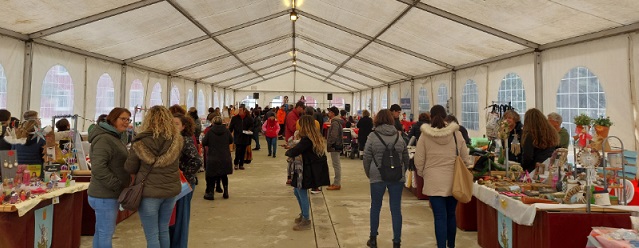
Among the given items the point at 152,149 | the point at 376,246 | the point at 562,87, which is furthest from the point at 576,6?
the point at 152,149

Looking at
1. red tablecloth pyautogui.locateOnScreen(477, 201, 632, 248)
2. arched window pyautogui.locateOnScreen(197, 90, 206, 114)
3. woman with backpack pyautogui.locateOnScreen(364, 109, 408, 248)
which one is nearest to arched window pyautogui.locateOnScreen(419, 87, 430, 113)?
arched window pyautogui.locateOnScreen(197, 90, 206, 114)

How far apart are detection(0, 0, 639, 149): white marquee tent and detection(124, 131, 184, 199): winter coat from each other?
4487mm

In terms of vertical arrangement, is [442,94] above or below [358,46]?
below

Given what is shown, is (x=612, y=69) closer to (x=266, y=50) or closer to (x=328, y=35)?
(x=328, y=35)

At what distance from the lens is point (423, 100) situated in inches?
620

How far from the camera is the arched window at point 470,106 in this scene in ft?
37.4

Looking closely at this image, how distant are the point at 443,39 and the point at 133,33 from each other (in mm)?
6669

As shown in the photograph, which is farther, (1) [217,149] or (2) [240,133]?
(2) [240,133]

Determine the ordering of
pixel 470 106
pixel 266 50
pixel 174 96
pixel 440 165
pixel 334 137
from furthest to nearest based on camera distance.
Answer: pixel 266 50 < pixel 174 96 < pixel 470 106 < pixel 334 137 < pixel 440 165

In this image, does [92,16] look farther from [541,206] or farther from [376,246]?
[541,206]

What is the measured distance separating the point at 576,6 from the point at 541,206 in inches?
155

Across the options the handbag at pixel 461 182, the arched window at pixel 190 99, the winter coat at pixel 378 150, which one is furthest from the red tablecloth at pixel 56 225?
the arched window at pixel 190 99

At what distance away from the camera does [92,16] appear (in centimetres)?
695

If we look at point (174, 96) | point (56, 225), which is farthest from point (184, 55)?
point (56, 225)
